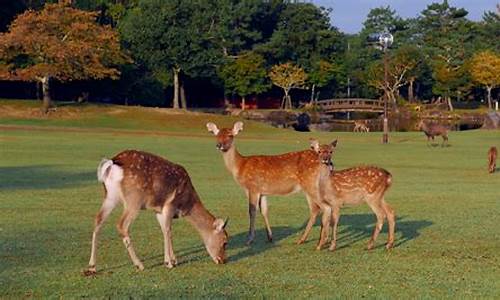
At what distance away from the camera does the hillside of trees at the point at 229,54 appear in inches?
2391

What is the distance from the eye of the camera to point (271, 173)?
13469 millimetres

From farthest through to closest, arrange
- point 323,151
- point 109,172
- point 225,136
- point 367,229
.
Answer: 1. point 367,229
2. point 225,136
3. point 323,151
4. point 109,172

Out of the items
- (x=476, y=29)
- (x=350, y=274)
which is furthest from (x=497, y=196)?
(x=476, y=29)

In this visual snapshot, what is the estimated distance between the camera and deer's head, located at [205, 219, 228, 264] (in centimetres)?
1136

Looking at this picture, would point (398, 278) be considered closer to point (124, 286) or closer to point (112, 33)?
point (124, 286)

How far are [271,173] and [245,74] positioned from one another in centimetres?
7643

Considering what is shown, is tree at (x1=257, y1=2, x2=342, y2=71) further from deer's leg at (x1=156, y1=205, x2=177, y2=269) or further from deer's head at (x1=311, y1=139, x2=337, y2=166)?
deer's leg at (x1=156, y1=205, x2=177, y2=269)

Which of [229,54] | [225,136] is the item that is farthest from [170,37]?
[225,136]

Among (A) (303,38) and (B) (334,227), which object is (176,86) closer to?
(A) (303,38)

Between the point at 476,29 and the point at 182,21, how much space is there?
5252 centimetres

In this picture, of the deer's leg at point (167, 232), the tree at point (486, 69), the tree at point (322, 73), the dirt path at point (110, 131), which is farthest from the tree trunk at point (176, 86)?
the deer's leg at point (167, 232)

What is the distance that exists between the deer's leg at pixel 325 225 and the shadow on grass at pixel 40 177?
395 inches

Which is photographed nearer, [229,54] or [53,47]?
[53,47]

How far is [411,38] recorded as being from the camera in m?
120
